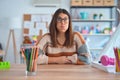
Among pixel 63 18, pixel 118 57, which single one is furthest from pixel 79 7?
pixel 118 57

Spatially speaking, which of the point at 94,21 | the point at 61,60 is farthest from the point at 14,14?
the point at 61,60

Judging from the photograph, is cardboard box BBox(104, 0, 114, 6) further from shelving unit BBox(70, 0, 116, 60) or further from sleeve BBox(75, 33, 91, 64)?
sleeve BBox(75, 33, 91, 64)

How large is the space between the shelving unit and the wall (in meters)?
0.35

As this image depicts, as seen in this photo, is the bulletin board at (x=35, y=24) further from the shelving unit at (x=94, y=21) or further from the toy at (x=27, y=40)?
the shelving unit at (x=94, y=21)

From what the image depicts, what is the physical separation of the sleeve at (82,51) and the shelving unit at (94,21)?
8.74 feet

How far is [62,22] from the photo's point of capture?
2.36 metres

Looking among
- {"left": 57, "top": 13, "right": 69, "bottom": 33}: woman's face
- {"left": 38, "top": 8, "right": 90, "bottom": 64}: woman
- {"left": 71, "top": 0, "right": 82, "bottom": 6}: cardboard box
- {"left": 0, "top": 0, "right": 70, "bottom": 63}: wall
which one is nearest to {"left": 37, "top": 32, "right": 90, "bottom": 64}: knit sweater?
{"left": 38, "top": 8, "right": 90, "bottom": 64}: woman

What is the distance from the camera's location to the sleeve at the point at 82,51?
2.07m

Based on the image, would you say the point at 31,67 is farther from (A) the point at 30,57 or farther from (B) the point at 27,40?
(B) the point at 27,40

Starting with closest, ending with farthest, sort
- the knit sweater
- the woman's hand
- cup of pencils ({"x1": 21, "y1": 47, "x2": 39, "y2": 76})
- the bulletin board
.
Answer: cup of pencils ({"x1": 21, "y1": 47, "x2": 39, "y2": 76}) → the woman's hand → the knit sweater → the bulletin board

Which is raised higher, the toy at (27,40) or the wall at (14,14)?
the wall at (14,14)

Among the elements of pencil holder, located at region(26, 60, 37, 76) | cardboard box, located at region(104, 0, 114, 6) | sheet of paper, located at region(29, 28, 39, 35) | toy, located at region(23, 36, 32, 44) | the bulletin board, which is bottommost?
pencil holder, located at region(26, 60, 37, 76)

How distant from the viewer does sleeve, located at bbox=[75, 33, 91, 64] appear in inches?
81.5

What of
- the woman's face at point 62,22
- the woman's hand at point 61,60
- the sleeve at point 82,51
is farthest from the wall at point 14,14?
the woman's hand at point 61,60
